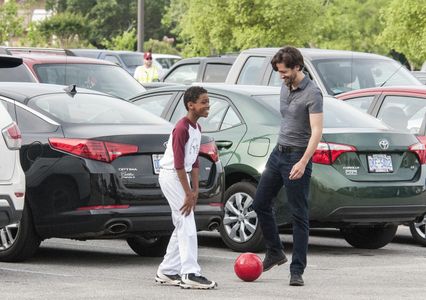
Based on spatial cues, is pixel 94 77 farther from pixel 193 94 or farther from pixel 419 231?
pixel 193 94

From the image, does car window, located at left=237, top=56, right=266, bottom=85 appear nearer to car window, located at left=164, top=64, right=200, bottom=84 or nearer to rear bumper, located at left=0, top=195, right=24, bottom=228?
car window, located at left=164, top=64, right=200, bottom=84

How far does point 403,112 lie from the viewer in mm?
15023

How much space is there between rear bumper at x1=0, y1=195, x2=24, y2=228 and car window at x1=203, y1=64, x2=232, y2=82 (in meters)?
11.5

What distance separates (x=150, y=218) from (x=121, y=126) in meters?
0.94

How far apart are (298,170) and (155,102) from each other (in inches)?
164

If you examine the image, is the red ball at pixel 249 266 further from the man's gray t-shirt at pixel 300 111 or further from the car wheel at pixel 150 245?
the car wheel at pixel 150 245

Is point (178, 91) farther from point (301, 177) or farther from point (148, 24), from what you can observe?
point (148, 24)

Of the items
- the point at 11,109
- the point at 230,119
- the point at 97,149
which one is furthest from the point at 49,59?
the point at 97,149

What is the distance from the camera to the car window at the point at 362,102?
15.3m

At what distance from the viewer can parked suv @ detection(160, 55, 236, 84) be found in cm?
2236

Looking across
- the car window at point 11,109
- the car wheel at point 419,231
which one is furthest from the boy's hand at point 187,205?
the car wheel at point 419,231

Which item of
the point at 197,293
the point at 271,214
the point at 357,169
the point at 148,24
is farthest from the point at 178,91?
the point at 148,24

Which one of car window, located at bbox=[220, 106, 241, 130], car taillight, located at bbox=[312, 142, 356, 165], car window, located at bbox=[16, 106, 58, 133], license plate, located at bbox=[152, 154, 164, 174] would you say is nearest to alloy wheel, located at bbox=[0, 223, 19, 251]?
car window, located at bbox=[16, 106, 58, 133]

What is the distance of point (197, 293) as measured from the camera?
10.2 m
